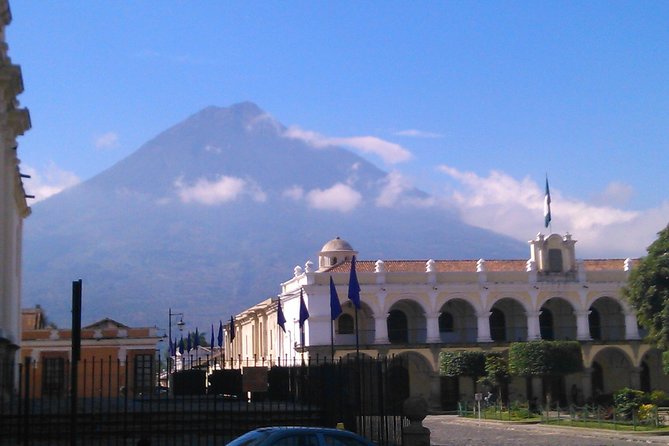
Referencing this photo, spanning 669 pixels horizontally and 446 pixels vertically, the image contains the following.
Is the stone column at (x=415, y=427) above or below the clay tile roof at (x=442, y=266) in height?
below

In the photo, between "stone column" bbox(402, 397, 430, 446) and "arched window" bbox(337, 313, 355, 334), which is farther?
"arched window" bbox(337, 313, 355, 334)

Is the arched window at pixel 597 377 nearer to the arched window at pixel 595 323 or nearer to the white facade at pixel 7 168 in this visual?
the arched window at pixel 595 323

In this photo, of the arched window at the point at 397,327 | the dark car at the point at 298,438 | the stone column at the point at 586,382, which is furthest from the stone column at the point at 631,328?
the dark car at the point at 298,438

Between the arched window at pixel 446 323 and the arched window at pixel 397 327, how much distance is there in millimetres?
2073

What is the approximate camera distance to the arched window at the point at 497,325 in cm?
5572

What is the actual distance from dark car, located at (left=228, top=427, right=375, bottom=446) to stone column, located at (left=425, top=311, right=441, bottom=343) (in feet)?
131

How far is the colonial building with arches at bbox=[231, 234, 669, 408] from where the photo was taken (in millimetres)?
52344

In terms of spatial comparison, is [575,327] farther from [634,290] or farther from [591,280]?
[634,290]

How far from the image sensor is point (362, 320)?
53.8 meters

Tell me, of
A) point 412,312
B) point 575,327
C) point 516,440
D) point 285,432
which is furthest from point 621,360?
point 285,432

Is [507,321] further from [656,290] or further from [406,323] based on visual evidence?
[656,290]

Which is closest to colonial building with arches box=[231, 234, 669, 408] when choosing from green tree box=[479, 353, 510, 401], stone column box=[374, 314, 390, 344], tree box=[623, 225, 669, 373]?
stone column box=[374, 314, 390, 344]

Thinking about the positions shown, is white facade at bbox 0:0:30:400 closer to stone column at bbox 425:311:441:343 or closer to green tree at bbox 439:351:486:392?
green tree at bbox 439:351:486:392

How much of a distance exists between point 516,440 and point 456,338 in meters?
26.3
